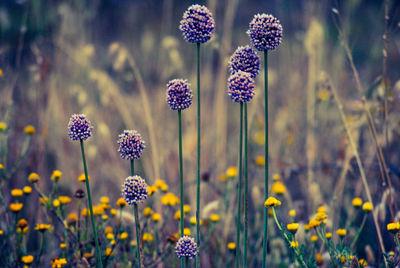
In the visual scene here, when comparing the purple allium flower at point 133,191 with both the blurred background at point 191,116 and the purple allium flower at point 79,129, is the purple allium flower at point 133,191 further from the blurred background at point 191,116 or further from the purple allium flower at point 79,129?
the blurred background at point 191,116

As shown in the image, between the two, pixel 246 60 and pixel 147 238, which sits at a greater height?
pixel 246 60

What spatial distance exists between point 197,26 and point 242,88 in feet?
0.79

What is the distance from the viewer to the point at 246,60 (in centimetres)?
138

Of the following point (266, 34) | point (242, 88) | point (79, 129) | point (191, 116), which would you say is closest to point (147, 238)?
point (79, 129)

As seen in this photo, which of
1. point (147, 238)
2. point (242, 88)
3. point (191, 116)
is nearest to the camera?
point (242, 88)

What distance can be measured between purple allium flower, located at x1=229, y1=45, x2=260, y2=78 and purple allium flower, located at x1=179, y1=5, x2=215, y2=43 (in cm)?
12

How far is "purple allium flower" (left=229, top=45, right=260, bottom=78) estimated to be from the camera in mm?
1375

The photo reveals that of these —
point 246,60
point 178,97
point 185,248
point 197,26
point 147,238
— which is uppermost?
point 197,26

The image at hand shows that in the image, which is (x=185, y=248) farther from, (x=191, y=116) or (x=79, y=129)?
(x=191, y=116)

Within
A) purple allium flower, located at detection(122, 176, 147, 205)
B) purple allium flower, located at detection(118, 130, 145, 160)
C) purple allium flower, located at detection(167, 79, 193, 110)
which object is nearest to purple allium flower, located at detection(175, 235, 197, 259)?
purple allium flower, located at detection(122, 176, 147, 205)

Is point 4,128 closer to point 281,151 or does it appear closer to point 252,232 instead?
point 252,232

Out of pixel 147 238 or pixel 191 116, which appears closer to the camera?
pixel 147 238

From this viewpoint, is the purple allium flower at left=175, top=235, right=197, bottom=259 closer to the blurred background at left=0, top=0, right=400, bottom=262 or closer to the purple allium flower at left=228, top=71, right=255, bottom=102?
the purple allium flower at left=228, top=71, right=255, bottom=102

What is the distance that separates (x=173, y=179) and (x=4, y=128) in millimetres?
1258
